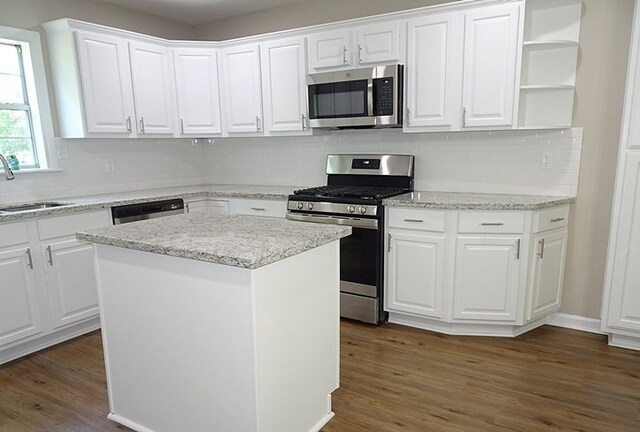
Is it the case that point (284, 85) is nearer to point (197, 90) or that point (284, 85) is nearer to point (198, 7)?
point (197, 90)

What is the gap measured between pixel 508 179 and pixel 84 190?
3533 mm

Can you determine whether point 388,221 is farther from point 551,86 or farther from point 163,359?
point 163,359

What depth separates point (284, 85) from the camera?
377cm

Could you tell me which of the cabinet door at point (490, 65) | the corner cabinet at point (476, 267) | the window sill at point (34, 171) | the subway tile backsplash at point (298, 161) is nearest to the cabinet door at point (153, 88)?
the subway tile backsplash at point (298, 161)

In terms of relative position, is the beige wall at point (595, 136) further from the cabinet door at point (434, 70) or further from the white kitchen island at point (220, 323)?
the white kitchen island at point (220, 323)

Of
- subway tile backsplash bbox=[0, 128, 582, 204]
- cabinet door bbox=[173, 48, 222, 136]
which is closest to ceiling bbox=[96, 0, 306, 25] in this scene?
cabinet door bbox=[173, 48, 222, 136]

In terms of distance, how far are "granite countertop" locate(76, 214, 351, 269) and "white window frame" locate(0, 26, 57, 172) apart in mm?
1923

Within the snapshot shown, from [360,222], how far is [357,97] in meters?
1.00

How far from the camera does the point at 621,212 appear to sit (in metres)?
2.67

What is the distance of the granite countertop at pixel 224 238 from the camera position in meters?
1.53

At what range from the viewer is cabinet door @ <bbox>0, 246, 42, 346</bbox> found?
2.68 m

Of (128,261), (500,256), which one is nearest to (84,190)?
(128,261)

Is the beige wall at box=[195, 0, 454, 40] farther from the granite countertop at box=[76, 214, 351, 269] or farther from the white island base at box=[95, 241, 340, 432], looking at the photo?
the white island base at box=[95, 241, 340, 432]

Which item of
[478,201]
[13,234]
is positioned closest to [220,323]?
[13,234]
